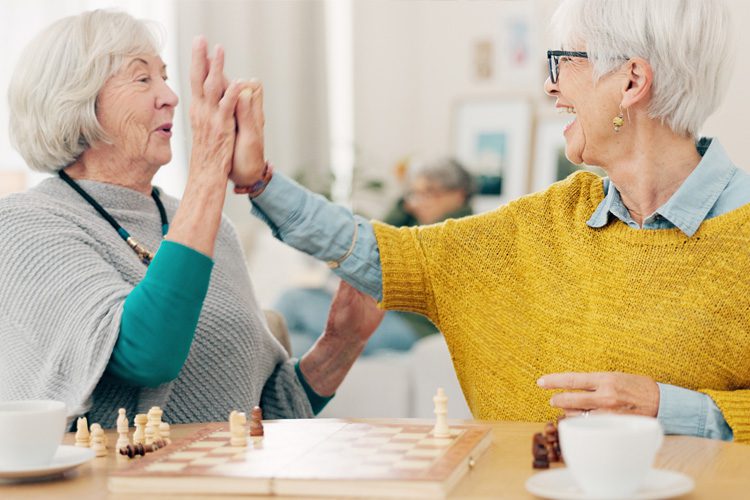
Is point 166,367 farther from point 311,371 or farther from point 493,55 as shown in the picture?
point 493,55

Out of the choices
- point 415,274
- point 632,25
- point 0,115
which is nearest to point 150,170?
point 415,274

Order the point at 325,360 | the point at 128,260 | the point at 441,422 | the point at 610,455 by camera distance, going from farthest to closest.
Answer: the point at 325,360
the point at 128,260
the point at 441,422
the point at 610,455

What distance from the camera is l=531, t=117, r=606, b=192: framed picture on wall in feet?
18.2

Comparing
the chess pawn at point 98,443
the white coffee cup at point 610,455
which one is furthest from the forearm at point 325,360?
the white coffee cup at point 610,455

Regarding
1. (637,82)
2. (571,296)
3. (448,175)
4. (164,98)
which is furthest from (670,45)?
(448,175)

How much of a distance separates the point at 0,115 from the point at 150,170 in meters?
2.47

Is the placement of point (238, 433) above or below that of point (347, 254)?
below

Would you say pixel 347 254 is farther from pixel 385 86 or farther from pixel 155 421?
pixel 385 86

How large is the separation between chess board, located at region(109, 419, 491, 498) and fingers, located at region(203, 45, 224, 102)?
62 cm

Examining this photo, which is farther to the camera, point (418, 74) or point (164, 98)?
point (418, 74)

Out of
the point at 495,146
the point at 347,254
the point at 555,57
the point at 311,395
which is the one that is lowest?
the point at 311,395

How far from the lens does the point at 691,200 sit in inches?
60.0

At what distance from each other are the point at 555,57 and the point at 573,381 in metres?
0.54

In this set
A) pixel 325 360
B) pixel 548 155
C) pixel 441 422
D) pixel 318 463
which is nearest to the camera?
pixel 318 463
